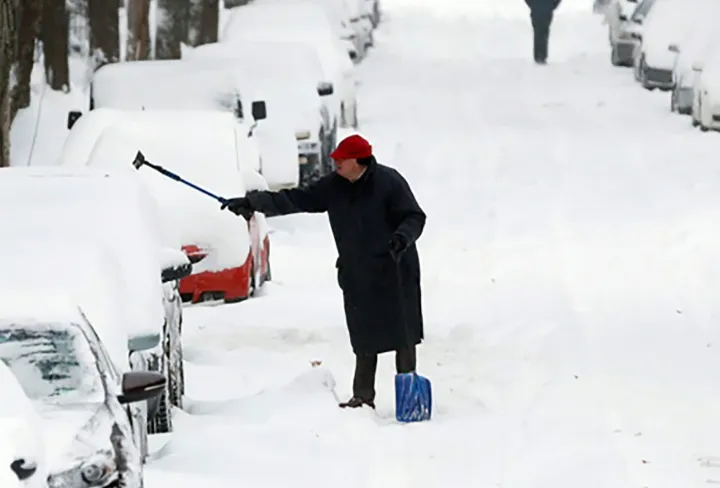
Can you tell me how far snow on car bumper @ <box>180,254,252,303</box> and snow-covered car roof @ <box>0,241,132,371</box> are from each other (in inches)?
249

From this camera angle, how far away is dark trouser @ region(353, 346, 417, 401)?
1103 cm

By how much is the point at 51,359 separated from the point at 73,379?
0.47 feet

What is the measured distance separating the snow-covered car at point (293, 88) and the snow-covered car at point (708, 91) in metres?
5.27

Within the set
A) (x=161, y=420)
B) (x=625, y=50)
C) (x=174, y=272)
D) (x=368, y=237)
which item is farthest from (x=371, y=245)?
(x=625, y=50)

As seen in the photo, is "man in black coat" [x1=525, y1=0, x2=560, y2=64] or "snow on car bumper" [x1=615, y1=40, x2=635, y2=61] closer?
"man in black coat" [x1=525, y1=0, x2=560, y2=64]

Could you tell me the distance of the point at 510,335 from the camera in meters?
13.9

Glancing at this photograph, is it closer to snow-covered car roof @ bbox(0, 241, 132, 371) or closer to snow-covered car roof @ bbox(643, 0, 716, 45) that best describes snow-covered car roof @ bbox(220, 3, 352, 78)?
snow-covered car roof @ bbox(643, 0, 716, 45)

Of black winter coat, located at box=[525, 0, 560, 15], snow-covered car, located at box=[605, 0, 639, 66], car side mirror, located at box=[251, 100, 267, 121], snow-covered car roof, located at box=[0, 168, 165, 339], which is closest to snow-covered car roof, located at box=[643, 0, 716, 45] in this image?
black winter coat, located at box=[525, 0, 560, 15]

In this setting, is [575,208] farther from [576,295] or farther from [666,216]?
[576,295]

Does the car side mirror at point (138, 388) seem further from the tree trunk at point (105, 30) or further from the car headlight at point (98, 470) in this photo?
the tree trunk at point (105, 30)

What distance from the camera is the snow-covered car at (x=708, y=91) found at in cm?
2677

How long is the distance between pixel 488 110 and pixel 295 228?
1097cm

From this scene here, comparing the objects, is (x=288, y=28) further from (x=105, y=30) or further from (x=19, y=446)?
(x=19, y=446)

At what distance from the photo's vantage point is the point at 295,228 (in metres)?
21.2
